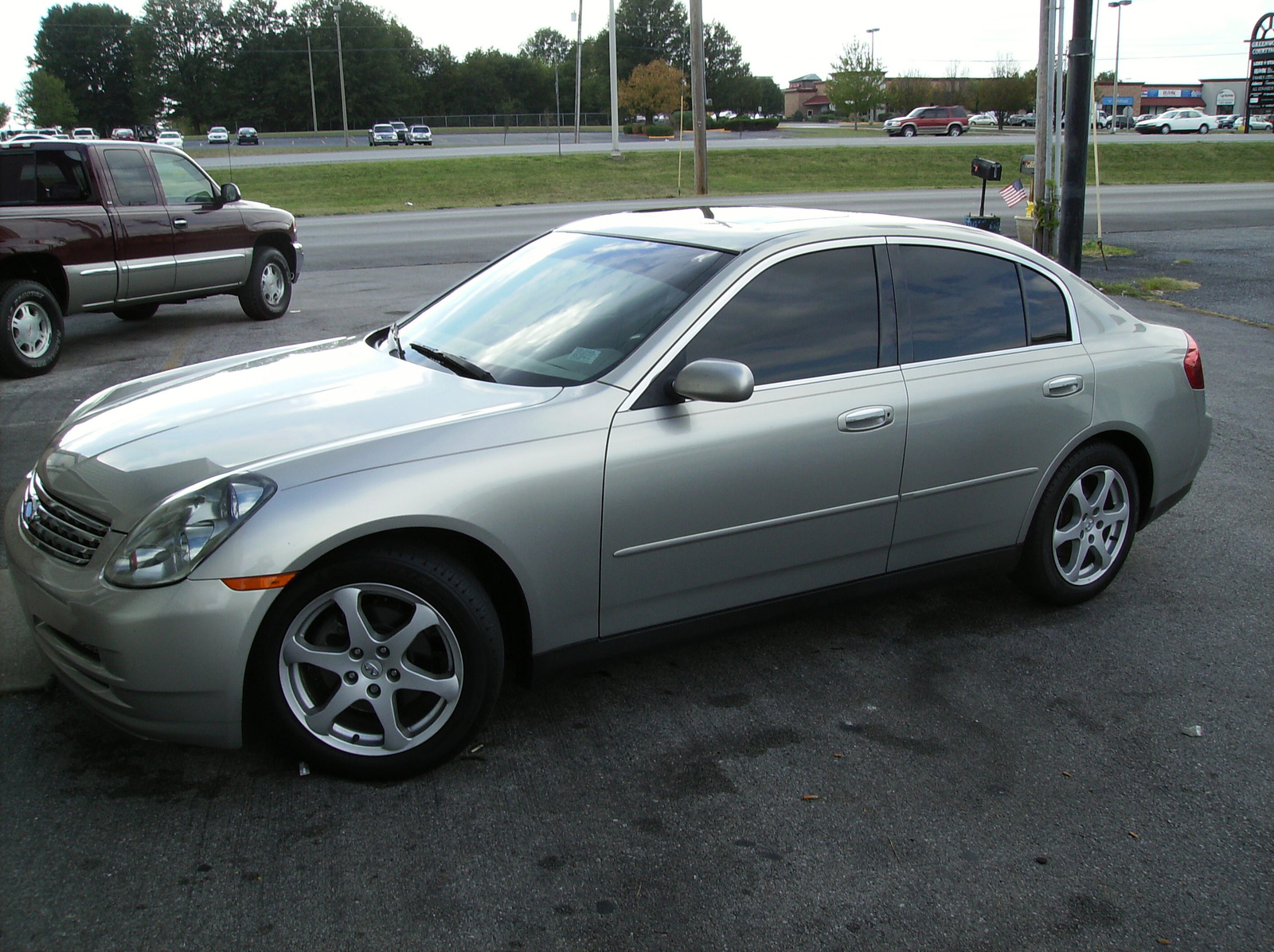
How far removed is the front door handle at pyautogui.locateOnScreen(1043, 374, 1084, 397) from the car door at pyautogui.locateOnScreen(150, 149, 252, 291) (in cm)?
872

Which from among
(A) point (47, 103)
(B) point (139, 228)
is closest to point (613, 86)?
(B) point (139, 228)

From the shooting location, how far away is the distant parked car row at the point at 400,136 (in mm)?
68188

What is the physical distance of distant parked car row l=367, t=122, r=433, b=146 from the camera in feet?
224

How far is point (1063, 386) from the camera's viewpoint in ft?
14.5

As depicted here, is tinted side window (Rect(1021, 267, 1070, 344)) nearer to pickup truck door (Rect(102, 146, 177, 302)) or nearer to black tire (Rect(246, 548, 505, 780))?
black tire (Rect(246, 548, 505, 780))

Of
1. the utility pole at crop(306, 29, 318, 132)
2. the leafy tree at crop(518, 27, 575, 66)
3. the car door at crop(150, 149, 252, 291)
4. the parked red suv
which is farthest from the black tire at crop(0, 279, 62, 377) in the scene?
the leafy tree at crop(518, 27, 575, 66)

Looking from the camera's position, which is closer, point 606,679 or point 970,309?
point 606,679

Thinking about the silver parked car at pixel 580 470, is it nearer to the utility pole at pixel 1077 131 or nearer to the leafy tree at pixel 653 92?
the utility pole at pixel 1077 131

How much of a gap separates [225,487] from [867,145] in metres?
45.7

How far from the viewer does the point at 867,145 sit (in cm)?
4528

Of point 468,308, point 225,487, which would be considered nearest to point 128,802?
point 225,487

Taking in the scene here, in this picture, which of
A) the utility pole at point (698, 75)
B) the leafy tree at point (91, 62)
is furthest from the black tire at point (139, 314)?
the leafy tree at point (91, 62)

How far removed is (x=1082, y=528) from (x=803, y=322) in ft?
5.50

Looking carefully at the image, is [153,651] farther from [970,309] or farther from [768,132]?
[768,132]
